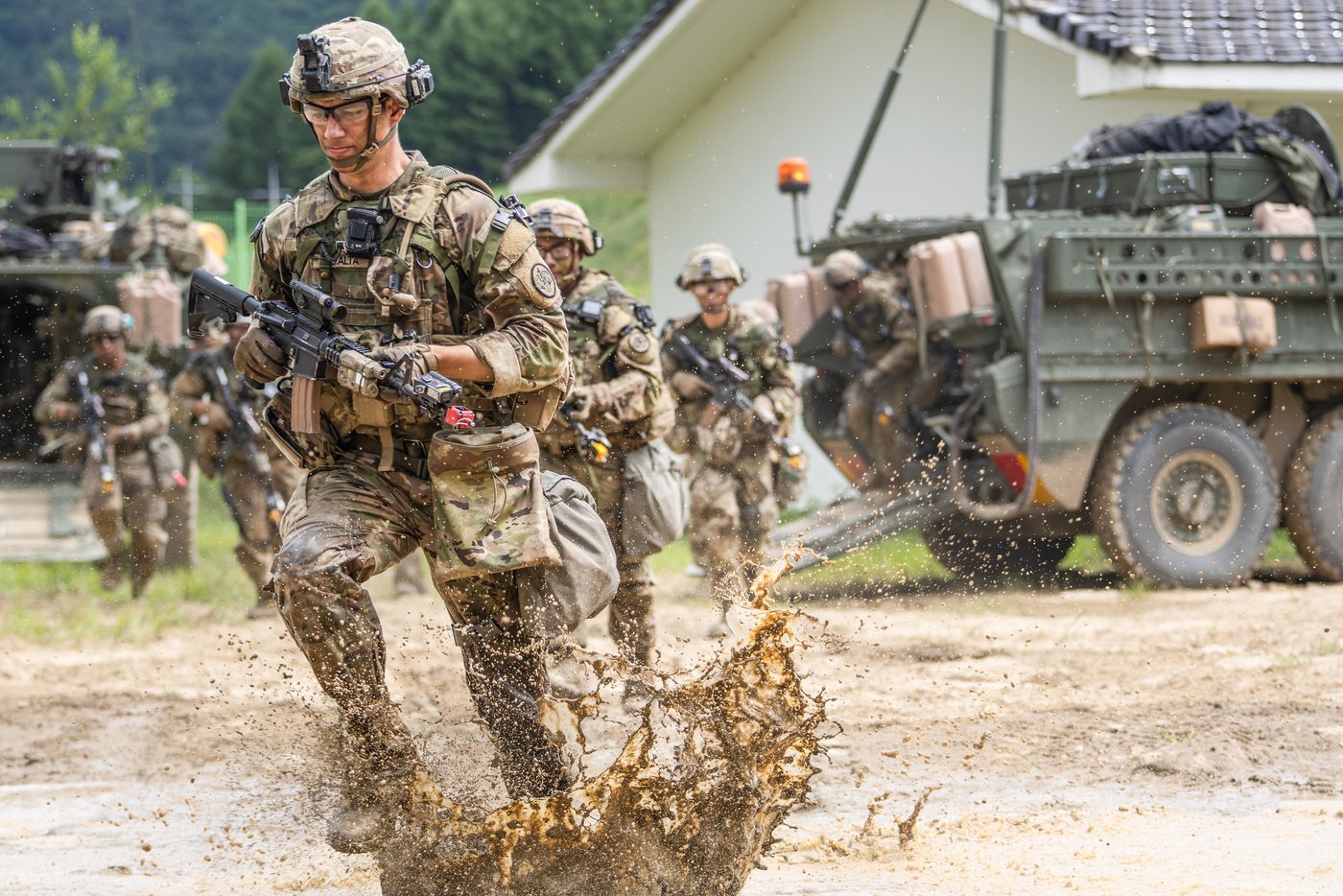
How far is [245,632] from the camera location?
10148 millimetres

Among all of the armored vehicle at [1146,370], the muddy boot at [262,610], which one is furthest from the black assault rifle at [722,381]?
the muddy boot at [262,610]

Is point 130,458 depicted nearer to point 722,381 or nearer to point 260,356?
point 722,381

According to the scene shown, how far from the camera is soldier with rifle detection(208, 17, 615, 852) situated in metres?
4.51

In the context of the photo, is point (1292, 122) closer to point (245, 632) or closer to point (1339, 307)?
point (1339, 307)

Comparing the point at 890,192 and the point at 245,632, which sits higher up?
the point at 890,192

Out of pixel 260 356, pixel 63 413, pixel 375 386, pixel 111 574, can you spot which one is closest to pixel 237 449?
pixel 63 413

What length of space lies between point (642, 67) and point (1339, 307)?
6.66 m

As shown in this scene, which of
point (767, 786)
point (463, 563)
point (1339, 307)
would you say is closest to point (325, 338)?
point (463, 563)

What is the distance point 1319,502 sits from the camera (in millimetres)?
10992

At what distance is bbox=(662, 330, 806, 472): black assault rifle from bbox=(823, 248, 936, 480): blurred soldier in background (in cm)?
191

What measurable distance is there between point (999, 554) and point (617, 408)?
5.70 m

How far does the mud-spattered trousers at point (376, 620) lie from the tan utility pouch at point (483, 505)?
0.14m

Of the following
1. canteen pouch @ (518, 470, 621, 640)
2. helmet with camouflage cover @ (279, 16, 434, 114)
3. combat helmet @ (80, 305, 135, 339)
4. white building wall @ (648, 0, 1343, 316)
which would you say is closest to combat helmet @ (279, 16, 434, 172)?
helmet with camouflage cover @ (279, 16, 434, 114)

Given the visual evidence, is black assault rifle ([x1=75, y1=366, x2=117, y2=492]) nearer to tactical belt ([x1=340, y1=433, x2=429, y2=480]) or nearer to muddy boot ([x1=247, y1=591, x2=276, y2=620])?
muddy boot ([x1=247, y1=591, x2=276, y2=620])
